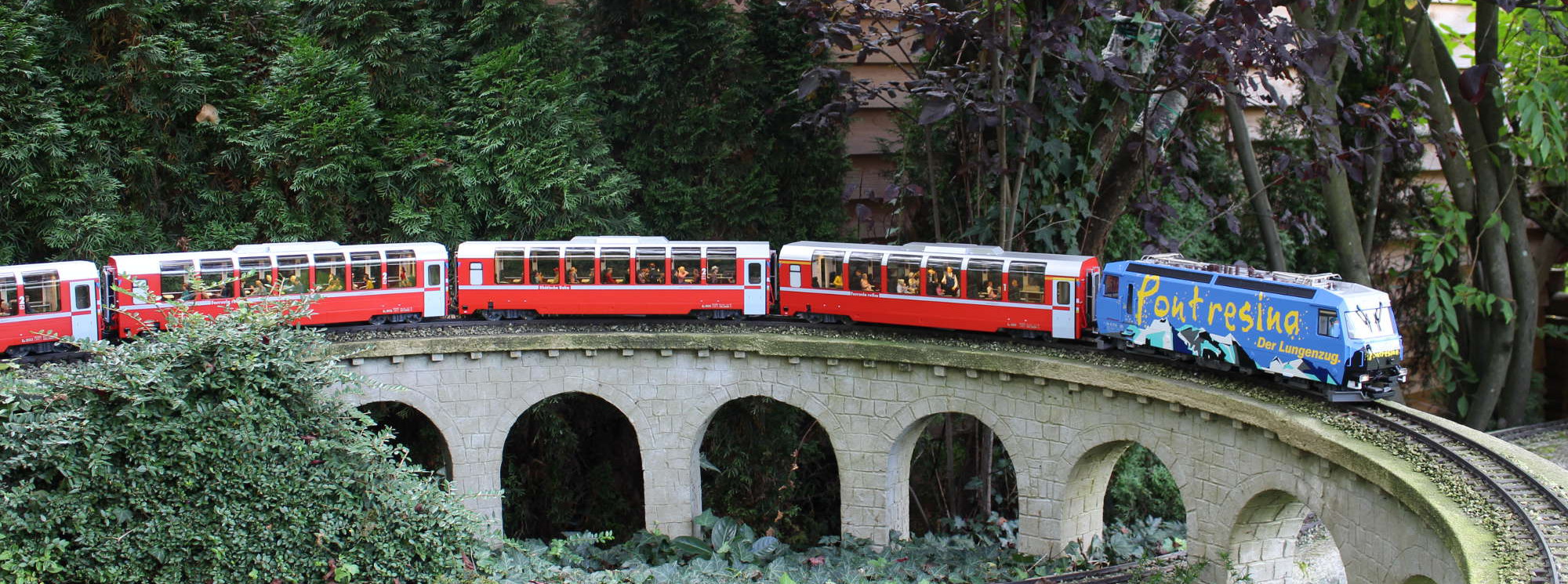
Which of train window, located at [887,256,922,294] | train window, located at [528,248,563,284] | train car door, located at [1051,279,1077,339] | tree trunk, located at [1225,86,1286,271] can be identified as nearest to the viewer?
train car door, located at [1051,279,1077,339]

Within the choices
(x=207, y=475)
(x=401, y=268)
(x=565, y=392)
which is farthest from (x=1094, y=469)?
(x=207, y=475)

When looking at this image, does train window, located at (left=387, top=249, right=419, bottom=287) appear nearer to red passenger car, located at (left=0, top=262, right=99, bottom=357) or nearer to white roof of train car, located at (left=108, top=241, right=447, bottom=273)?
white roof of train car, located at (left=108, top=241, right=447, bottom=273)

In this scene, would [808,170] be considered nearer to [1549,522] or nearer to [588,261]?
[588,261]

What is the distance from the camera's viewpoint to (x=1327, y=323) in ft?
47.4

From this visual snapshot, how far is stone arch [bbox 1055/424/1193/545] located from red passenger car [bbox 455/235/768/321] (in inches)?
245

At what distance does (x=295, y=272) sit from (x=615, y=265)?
5289 mm

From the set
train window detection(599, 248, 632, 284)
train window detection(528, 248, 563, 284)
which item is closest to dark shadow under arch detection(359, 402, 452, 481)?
train window detection(528, 248, 563, 284)

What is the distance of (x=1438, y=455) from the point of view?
13.3m

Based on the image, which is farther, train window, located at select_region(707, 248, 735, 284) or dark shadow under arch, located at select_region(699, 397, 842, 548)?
dark shadow under arch, located at select_region(699, 397, 842, 548)

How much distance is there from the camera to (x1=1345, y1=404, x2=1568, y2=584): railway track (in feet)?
36.6

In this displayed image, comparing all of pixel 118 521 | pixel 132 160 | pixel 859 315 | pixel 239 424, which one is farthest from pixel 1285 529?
pixel 132 160

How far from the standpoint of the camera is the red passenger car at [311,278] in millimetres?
18531

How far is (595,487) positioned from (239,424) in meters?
10.6

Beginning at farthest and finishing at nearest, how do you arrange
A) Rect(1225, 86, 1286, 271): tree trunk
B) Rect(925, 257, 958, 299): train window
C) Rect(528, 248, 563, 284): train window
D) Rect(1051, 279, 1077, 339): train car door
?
Rect(1225, 86, 1286, 271): tree trunk → Rect(528, 248, 563, 284): train window → Rect(925, 257, 958, 299): train window → Rect(1051, 279, 1077, 339): train car door
